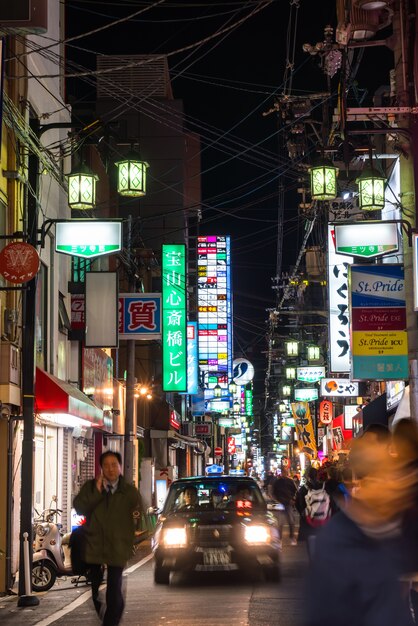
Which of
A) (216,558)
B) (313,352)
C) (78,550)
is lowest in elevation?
(216,558)

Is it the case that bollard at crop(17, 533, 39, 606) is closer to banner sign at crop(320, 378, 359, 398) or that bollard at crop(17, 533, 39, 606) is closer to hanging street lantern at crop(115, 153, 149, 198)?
hanging street lantern at crop(115, 153, 149, 198)

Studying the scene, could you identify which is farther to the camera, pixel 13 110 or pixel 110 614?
pixel 13 110

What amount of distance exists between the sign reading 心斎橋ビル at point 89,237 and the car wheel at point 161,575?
663 centimetres

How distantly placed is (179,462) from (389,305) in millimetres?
46069

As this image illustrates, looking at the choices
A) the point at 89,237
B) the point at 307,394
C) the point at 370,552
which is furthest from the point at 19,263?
the point at 307,394

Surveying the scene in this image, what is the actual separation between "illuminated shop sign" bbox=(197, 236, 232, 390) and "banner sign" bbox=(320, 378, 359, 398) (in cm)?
2016

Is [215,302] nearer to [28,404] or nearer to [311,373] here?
[311,373]

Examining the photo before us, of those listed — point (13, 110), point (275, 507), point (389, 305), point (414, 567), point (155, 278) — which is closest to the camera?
point (414, 567)

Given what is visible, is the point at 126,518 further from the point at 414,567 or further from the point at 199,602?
the point at 414,567

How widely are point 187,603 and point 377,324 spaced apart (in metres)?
10.6

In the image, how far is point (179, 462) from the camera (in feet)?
223

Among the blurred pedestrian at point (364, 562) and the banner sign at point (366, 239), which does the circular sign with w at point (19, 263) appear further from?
the blurred pedestrian at point (364, 562)

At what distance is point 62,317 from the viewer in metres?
26.8

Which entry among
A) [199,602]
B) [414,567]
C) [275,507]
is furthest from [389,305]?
[414,567]
